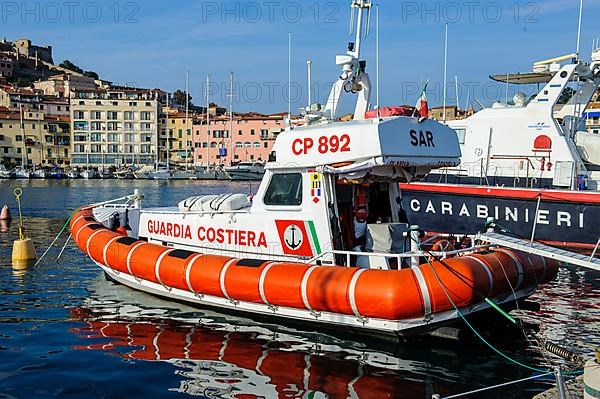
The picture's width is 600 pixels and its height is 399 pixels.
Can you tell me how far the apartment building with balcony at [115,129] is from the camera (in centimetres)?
9069

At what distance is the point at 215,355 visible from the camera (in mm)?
8516

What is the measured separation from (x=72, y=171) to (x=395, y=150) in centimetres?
7777

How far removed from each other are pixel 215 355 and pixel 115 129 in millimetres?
87389

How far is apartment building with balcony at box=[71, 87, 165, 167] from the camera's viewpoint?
298 feet

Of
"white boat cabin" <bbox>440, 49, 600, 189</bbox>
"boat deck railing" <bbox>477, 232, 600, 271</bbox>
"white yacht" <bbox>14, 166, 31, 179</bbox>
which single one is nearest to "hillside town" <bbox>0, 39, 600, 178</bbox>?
"white yacht" <bbox>14, 166, 31, 179</bbox>

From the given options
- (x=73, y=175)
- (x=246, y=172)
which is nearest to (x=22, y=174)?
(x=73, y=175)

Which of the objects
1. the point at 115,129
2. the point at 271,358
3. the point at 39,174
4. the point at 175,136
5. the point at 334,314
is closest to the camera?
the point at 271,358

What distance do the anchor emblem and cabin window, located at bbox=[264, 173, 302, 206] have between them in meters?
0.39

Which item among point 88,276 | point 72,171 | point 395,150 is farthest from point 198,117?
point 395,150

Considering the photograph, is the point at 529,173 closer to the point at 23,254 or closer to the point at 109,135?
the point at 23,254

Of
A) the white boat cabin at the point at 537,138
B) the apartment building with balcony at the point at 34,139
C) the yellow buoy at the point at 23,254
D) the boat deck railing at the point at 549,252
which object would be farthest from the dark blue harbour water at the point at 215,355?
the apartment building with balcony at the point at 34,139

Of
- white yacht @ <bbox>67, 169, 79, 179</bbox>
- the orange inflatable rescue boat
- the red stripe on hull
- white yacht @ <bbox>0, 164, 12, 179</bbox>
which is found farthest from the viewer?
white yacht @ <bbox>67, 169, 79, 179</bbox>

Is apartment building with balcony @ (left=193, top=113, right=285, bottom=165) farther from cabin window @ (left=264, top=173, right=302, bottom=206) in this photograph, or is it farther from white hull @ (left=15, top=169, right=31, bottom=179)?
cabin window @ (left=264, top=173, right=302, bottom=206)

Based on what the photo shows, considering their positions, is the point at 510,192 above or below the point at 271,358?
above
